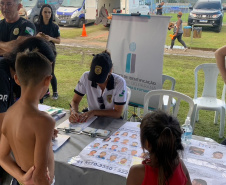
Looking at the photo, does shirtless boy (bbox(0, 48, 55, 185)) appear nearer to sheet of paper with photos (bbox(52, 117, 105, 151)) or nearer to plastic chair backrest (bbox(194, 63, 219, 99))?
sheet of paper with photos (bbox(52, 117, 105, 151))

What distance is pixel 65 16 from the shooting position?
1250cm

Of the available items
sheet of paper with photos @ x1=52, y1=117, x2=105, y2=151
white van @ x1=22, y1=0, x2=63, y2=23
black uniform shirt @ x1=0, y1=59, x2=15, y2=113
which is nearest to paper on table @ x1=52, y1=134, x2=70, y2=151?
sheet of paper with photos @ x1=52, y1=117, x2=105, y2=151

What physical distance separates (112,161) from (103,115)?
0.65 metres

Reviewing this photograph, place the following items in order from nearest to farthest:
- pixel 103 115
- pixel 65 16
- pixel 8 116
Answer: pixel 8 116
pixel 103 115
pixel 65 16

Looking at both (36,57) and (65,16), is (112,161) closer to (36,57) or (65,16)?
(36,57)

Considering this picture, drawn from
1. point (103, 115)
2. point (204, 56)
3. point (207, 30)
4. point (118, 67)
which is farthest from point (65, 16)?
point (103, 115)

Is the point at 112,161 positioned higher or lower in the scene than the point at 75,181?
higher

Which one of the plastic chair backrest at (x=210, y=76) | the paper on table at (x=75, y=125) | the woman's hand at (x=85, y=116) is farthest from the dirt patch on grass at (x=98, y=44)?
the paper on table at (x=75, y=125)

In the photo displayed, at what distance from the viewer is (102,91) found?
2.18 meters

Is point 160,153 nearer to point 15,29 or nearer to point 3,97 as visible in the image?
point 3,97

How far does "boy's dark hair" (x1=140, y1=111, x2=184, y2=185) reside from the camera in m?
0.98

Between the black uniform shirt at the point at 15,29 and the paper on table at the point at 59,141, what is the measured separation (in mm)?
1531

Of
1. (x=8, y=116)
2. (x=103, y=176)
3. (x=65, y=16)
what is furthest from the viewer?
(x=65, y=16)

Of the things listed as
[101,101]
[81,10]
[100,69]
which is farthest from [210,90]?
[81,10]
